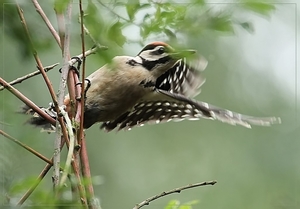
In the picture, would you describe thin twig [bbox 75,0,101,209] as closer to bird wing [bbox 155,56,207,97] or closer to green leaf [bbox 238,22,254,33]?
green leaf [bbox 238,22,254,33]

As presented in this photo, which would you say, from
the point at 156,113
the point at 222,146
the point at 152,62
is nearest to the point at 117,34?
the point at 152,62

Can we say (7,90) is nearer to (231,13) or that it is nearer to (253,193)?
(231,13)

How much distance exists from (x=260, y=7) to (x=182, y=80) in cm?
160

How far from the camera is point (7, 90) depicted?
1133mm

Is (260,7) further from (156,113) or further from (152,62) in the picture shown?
(156,113)

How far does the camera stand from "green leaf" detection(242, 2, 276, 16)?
98 centimetres

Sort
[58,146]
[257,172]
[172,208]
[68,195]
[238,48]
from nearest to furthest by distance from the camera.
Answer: [68,195], [58,146], [172,208], [257,172], [238,48]

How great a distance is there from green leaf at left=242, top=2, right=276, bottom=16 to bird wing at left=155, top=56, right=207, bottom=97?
156 cm

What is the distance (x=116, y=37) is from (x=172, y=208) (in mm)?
468

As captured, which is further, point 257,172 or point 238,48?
point 238,48

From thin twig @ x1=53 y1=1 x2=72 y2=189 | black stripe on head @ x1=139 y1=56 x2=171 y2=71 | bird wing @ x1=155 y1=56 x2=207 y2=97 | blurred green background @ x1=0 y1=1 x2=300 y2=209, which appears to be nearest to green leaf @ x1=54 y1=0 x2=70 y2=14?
thin twig @ x1=53 y1=1 x2=72 y2=189

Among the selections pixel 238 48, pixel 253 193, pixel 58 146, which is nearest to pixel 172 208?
pixel 58 146

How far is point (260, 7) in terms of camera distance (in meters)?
0.98

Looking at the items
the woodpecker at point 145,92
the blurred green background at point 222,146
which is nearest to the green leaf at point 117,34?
the woodpecker at point 145,92
